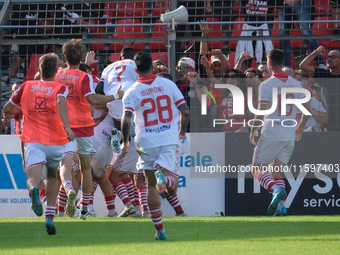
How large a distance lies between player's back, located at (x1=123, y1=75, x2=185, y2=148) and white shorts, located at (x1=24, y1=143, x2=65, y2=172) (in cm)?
109

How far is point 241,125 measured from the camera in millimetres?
13383

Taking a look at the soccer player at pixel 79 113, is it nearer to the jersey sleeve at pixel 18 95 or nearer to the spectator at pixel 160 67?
the jersey sleeve at pixel 18 95

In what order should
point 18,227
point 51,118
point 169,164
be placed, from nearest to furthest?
point 169,164 < point 51,118 < point 18,227

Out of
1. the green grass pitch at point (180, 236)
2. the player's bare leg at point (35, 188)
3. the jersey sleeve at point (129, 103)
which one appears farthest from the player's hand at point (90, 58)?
the jersey sleeve at point (129, 103)

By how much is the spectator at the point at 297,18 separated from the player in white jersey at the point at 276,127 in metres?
1.11

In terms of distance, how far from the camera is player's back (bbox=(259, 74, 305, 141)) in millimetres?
12328

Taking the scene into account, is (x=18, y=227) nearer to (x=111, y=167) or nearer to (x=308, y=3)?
(x=111, y=167)

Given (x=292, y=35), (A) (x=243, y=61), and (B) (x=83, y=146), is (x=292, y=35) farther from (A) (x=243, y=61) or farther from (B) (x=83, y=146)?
(B) (x=83, y=146)

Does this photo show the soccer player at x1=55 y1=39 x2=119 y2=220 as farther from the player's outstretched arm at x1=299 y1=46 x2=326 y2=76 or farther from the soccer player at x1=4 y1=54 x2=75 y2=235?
the player's outstretched arm at x1=299 y1=46 x2=326 y2=76

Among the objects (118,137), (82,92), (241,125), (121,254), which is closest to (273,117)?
(241,125)

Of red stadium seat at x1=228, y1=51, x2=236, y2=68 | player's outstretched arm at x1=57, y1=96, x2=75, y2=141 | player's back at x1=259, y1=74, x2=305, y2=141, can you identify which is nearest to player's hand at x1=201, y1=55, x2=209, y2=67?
red stadium seat at x1=228, y1=51, x2=236, y2=68

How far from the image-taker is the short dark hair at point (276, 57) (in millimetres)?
12117

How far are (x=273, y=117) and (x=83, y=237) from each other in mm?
4665

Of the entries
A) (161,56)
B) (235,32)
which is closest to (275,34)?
(235,32)
